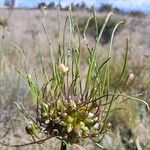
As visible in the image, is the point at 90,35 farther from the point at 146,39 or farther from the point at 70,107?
the point at 70,107

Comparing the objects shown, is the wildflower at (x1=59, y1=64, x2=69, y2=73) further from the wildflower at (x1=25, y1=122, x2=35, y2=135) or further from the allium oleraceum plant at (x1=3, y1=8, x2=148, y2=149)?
the wildflower at (x1=25, y1=122, x2=35, y2=135)

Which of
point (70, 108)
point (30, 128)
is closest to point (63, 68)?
point (70, 108)

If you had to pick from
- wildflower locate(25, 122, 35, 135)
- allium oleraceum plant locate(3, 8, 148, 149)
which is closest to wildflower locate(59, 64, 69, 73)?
allium oleraceum plant locate(3, 8, 148, 149)

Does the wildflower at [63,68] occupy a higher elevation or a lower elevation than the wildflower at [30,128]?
higher

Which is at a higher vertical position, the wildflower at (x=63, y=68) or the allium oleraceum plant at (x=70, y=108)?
the wildflower at (x=63, y=68)

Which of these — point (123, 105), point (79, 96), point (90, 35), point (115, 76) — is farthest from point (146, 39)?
point (79, 96)

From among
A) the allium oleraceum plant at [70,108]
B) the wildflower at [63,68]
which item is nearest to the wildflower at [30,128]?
the allium oleraceum plant at [70,108]

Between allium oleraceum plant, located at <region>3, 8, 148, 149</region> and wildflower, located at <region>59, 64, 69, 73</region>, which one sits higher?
wildflower, located at <region>59, 64, 69, 73</region>

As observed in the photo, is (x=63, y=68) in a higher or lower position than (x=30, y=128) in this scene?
higher

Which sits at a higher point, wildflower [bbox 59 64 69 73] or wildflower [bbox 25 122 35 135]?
wildflower [bbox 59 64 69 73]

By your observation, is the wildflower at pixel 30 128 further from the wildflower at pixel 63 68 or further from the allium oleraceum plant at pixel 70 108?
the wildflower at pixel 63 68

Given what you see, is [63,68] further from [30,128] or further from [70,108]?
[30,128]
